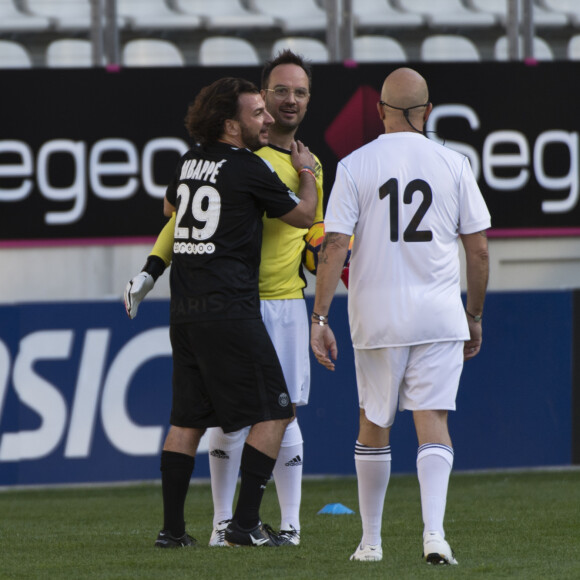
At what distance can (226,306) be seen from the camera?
443cm

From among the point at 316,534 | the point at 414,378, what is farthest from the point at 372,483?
the point at 316,534

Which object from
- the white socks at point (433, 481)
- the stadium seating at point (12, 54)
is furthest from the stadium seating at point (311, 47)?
the white socks at point (433, 481)

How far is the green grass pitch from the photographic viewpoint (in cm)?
403

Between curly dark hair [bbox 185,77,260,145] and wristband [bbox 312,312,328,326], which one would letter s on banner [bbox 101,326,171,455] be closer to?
curly dark hair [bbox 185,77,260,145]

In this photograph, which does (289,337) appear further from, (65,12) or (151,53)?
(65,12)

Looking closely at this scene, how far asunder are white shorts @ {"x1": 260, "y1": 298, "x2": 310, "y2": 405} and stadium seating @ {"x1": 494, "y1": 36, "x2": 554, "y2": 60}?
21.3ft

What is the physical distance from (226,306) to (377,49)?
6.68 metres

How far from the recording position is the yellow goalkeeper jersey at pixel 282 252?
4.76 meters

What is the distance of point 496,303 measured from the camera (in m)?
8.18

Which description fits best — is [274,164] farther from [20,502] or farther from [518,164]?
[518,164]

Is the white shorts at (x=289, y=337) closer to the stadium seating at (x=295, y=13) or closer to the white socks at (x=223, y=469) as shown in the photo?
the white socks at (x=223, y=469)

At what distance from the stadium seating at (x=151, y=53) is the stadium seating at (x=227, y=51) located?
0.71 feet

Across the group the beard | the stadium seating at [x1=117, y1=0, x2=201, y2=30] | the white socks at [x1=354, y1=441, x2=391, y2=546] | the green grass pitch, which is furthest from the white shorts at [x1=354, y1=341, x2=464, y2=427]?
the stadium seating at [x1=117, y1=0, x2=201, y2=30]

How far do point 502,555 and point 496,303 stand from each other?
393 cm
